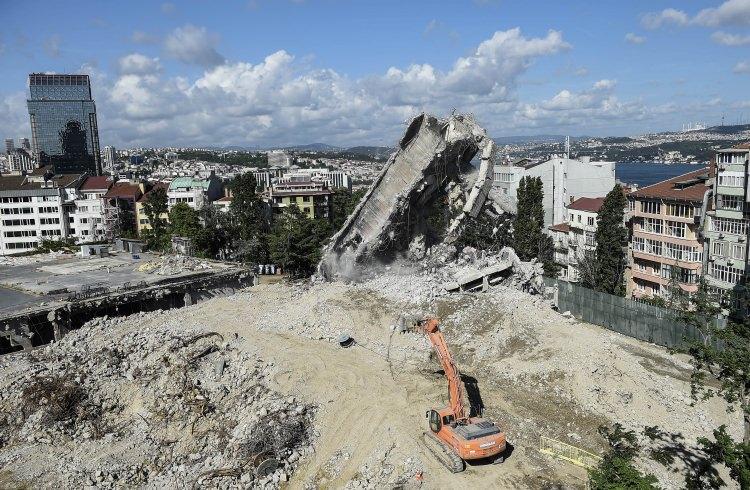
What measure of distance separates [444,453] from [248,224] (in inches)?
1594

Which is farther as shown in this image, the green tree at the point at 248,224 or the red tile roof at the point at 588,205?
the green tree at the point at 248,224

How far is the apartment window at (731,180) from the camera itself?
2980 centimetres

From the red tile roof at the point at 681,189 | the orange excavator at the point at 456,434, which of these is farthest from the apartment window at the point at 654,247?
the orange excavator at the point at 456,434

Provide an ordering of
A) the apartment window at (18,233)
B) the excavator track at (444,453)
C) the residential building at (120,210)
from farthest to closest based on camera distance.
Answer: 1. the apartment window at (18,233)
2. the residential building at (120,210)
3. the excavator track at (444,453)

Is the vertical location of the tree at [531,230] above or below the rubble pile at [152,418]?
above

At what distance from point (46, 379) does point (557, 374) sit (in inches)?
766

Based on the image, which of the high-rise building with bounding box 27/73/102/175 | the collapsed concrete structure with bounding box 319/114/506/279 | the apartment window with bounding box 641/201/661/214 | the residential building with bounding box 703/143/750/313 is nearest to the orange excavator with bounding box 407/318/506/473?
the collapsed concrete structure with bounding box 319/114/506/279

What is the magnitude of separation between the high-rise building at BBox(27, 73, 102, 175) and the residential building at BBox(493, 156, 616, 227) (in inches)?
4341

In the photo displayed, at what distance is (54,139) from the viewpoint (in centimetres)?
13412

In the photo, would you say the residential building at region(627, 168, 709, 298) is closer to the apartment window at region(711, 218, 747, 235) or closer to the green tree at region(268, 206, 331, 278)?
the apartment window at region(711, 218, 747, 235)

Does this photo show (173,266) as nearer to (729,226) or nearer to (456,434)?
(456,434)

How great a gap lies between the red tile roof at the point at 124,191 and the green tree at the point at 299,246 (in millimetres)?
28984

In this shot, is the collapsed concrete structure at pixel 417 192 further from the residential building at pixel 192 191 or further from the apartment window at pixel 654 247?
the residential building at pixel 192 191

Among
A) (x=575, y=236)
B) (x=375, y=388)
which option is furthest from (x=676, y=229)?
(x=375, y=388)
